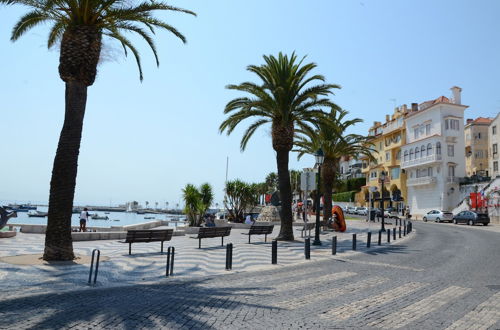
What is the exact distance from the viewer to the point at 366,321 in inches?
252

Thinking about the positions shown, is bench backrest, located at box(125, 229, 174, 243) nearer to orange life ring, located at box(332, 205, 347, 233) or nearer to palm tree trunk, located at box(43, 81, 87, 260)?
palm tree trunk, located at box(43, 81, 87, 260)

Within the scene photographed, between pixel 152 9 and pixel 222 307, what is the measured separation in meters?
11.3

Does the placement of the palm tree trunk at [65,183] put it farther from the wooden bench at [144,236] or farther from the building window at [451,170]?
the building window at [451,170]

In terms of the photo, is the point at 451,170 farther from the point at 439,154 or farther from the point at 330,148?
the point at 330,148

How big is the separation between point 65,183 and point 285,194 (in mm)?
11592

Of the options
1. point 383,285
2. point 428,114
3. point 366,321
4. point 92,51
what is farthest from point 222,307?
point 428,114

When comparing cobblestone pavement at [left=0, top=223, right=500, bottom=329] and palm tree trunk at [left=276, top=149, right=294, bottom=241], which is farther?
palm tree trunk at [left=276, top=149, right=294, bottom=241]

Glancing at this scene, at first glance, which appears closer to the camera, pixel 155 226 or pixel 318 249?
pixel 318 249

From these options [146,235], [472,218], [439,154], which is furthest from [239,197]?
[439,154]

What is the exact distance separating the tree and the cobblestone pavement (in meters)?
22.9

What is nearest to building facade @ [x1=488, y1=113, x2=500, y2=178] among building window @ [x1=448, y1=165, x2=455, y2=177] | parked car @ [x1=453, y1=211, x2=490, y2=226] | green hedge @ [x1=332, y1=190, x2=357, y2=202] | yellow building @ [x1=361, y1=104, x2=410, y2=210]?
building window @ [x1=448, y1=165, x2=455, y2=177]

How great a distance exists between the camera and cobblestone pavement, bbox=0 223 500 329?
6.15 meters

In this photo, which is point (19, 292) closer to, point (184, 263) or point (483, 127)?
point (184, 263)

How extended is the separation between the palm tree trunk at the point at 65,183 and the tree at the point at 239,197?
2187cm
